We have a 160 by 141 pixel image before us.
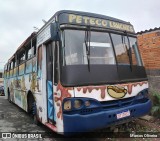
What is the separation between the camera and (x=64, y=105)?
4.49 m

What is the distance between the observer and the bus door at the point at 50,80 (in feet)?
17.2

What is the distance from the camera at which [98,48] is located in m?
5.16

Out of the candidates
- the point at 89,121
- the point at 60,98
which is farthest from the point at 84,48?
the point at 89,121

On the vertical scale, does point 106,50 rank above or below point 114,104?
above

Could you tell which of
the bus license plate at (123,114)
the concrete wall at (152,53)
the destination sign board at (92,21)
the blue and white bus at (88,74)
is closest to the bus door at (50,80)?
the blue and white bus at (88,74)

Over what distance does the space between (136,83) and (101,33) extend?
1.45 meters

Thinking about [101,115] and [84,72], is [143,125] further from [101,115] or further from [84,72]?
[84,72]

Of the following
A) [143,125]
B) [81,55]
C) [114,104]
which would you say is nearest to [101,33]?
[81,55]

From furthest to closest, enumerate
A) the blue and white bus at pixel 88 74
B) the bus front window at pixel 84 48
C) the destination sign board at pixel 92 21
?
the destination sign board at pixel 92 21 → the bus front window at pixel 84 48 → the blue and white bus at pixel 88 74

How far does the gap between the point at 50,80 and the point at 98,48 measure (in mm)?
1376

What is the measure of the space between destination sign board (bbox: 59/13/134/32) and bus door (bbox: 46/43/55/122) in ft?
2.33

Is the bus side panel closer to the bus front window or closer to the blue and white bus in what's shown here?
the blue and white bus

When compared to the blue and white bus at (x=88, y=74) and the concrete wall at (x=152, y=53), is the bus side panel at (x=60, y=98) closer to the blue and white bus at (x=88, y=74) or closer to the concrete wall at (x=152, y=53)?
the blue and white bus at (x=88, y=74)

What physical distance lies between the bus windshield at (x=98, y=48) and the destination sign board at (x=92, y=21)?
209mm
